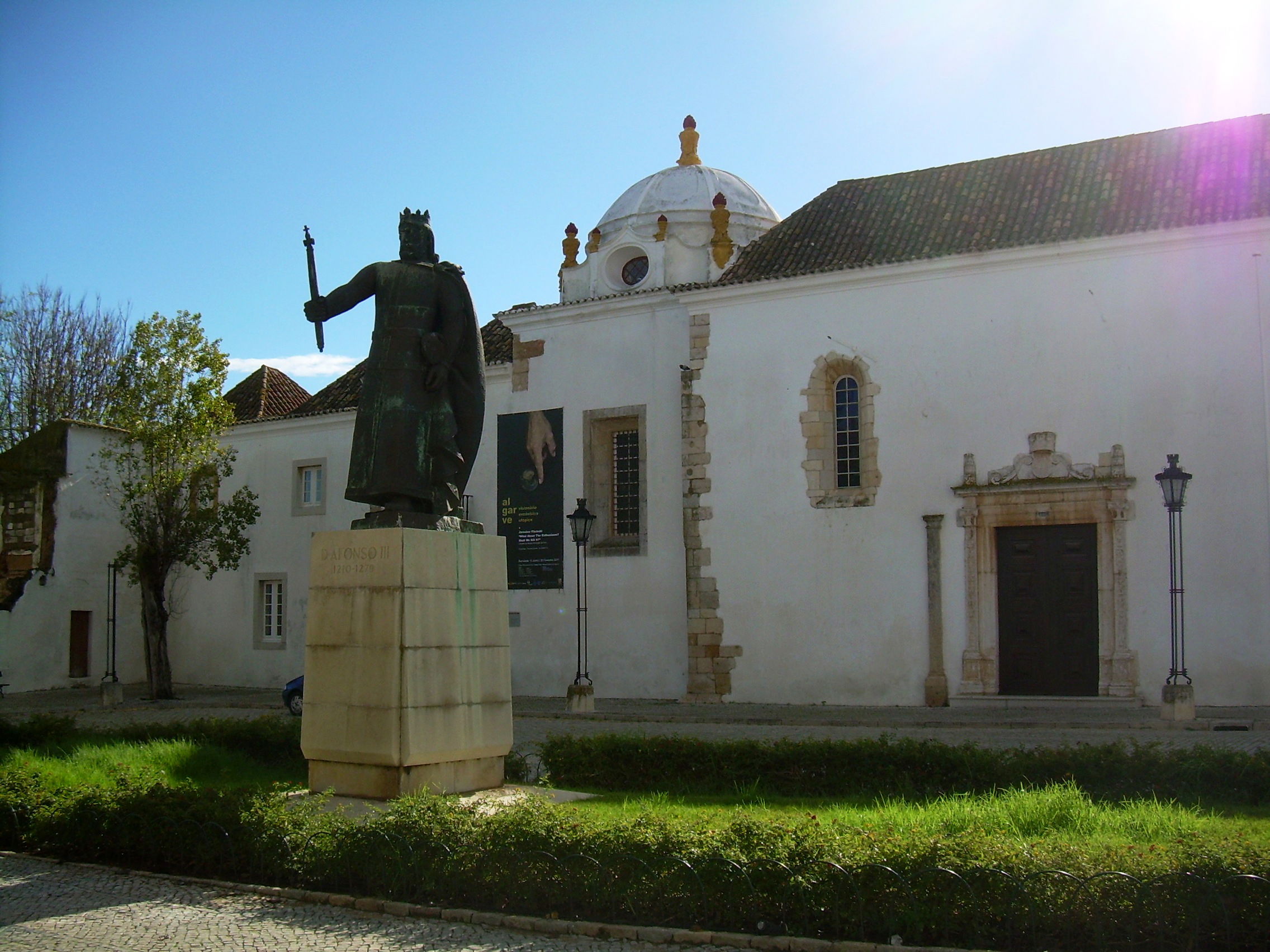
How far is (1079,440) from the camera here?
64.2 feet

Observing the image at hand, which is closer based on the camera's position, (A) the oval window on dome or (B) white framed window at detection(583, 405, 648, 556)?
(B) white framed window at detection(583, 405, 648, 556)

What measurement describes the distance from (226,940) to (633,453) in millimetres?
18915

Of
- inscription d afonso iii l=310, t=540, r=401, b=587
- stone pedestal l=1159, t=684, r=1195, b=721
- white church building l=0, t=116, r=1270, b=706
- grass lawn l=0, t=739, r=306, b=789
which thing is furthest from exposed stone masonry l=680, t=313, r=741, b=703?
inscription d afonso iii l=310, t=540, r=401, b=587

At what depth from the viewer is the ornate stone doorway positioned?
1912 centimetres

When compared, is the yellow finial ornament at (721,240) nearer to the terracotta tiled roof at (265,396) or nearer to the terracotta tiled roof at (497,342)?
the terracotta tiled roof at (497,342)

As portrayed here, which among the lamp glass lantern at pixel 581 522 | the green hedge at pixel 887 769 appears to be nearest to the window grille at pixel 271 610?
the lamp glass lantern at pixel 581 522

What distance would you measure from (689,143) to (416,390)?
852 inches

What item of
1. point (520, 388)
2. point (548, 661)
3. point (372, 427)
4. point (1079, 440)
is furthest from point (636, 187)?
point (372, 427)

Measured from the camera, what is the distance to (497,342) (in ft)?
91.9

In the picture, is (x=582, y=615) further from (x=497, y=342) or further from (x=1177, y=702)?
(x=1177, y=702)

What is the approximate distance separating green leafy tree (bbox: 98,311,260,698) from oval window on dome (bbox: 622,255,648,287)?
27.4 feet

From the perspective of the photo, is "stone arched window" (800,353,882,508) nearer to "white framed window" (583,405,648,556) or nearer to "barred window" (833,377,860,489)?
"barred window" (833,377,860,489)

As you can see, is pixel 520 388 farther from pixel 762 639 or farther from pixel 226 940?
pixel 226 940

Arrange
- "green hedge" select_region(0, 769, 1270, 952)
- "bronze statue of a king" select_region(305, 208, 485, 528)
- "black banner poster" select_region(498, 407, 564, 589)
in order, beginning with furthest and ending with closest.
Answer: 1. "black banner poster" select_region(498, 407, 564, 589)
2. "bronze statue of a king" select_region(305, 208, 485, 528)
3. "green hedge" select_region(0, 769, 1270, 952)
